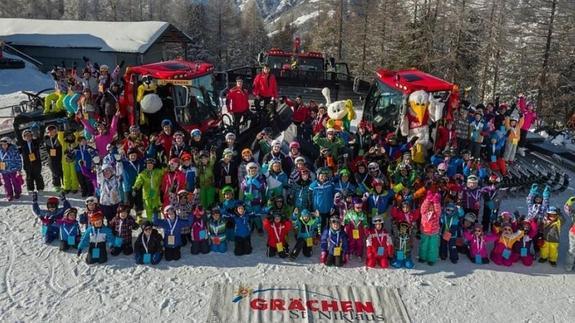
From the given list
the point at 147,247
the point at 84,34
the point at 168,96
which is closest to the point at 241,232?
the point at 147,247

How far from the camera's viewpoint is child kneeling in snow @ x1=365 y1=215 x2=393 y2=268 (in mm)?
7199

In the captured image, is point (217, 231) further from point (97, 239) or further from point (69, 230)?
point (69, 230)

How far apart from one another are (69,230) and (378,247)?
15.8ft

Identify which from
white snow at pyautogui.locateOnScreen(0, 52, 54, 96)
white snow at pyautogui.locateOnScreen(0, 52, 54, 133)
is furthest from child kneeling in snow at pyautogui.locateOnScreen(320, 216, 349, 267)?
white snow at pyautogui.locateOnScreen(0, 52, 54, 96)

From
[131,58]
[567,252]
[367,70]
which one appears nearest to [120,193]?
[567,252]

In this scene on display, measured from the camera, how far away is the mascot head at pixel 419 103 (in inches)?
364

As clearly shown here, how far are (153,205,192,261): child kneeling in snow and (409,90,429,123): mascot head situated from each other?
5.08m

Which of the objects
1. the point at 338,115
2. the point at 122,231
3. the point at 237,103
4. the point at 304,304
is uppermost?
the point at 237,103

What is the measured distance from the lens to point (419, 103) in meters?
9.27

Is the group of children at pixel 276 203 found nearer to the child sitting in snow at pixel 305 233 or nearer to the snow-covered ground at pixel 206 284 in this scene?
the child sitting in snow at pixel 305 233

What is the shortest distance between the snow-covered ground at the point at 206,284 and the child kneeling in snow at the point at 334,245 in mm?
142

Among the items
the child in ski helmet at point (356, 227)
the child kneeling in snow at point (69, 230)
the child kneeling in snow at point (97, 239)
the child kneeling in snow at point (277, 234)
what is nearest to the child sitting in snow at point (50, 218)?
the child kneeling in snow at point (69, 230)

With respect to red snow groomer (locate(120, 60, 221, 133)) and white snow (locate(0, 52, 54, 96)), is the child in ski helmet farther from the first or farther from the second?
white snow (locate(0, 52, 54, 96))

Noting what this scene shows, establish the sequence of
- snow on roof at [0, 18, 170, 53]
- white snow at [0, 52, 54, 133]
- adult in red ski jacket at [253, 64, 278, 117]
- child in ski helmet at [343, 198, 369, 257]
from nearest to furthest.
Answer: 1. child in ski helmet at [343, 198, 369, 257]
2. adult in red ski jacket at [253, 64, 278, 117]
3. white snow at [0, 52, 54, 133]
4. snow on roof at [0, 18, 170, 53]
